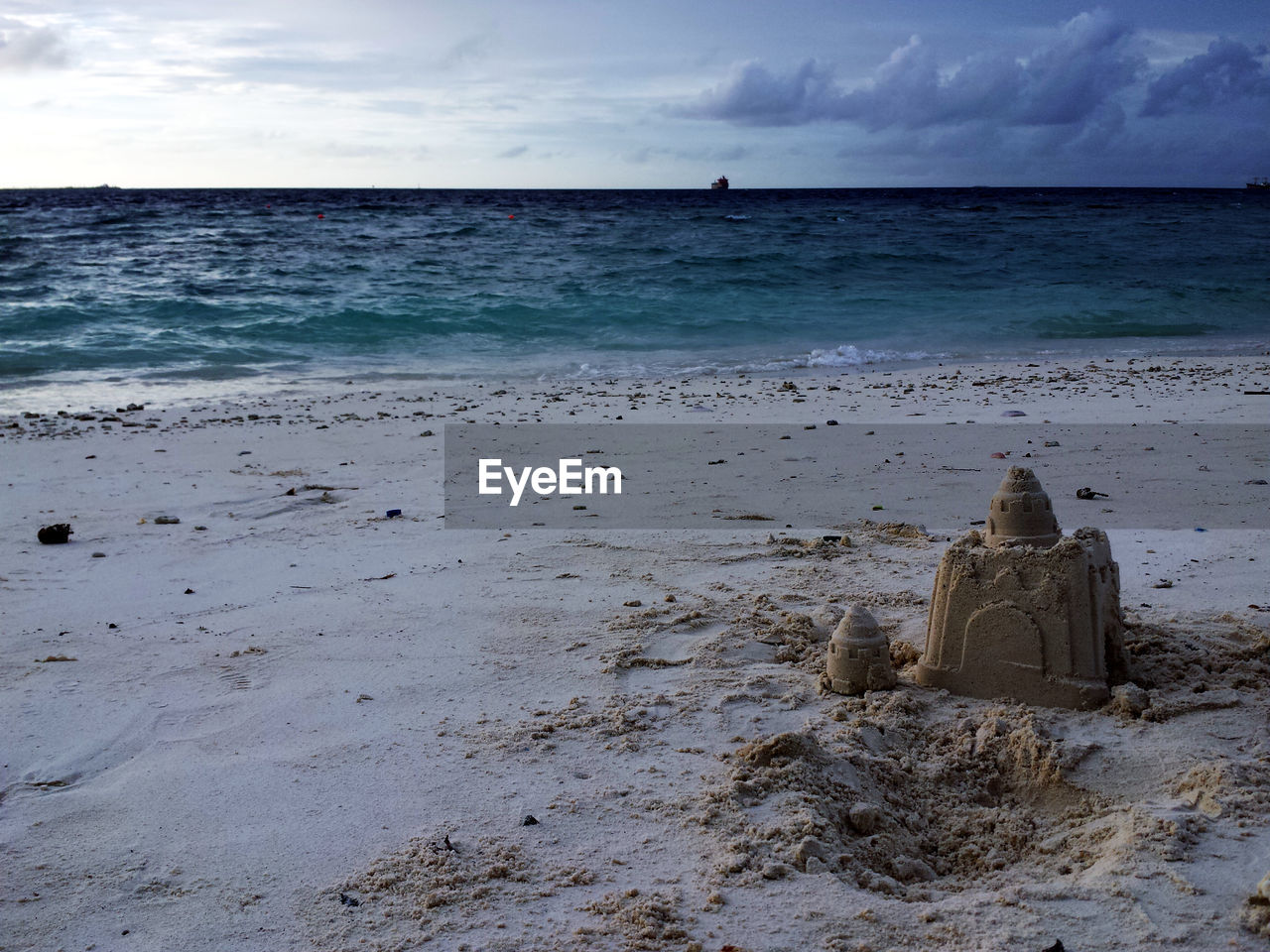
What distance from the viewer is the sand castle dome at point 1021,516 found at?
3238 millimetres

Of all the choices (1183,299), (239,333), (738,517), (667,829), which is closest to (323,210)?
(239,333)

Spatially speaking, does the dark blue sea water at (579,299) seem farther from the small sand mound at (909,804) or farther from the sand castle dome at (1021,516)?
the small sand mound at (909,804)

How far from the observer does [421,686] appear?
3.55 metres

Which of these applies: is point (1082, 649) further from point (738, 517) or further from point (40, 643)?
point (40, 643)

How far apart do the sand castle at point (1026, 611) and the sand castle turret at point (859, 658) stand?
0.17m

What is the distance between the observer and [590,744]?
3.10m

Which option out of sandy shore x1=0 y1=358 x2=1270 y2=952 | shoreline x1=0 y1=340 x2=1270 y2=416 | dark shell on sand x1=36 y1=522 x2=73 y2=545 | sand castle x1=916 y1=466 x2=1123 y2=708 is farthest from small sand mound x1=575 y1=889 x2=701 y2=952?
shoreline x1=0 y1=340 x2=1270 y2=416

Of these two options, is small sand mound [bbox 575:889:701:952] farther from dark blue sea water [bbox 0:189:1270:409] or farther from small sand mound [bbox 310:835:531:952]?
dark blue sea water [bbox 0:189:1270:409]

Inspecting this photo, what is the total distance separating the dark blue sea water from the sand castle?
9494 millimetres

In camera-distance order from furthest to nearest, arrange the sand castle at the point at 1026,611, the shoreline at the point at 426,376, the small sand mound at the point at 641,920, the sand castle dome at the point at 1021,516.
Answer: the shoreline at the point at 426,376 < the sand castle dome at the point at 1021,516 < the sand castle at the point at 1026,611 < the small sand mound at the point at 641,920

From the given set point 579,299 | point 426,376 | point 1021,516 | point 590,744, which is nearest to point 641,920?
point 590,744

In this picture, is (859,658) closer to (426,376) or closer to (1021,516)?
(1021,516)

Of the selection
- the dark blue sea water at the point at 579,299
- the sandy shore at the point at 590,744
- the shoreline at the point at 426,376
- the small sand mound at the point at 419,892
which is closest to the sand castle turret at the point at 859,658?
the sandy shore at the point at 590,744

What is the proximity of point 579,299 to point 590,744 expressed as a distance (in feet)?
53.6
